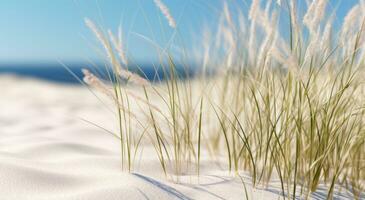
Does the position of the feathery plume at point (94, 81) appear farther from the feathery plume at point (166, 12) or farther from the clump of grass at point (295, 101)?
the feathery plume at point (166, 12)

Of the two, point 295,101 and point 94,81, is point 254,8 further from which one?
point 94,81

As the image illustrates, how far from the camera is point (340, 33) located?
5.98ft

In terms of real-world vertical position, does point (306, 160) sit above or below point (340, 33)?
below

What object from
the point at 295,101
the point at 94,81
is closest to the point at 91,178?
the point at 94,81

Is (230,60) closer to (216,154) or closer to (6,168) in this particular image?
(216,154)

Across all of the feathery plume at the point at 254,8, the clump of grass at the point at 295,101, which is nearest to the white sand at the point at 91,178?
the clump of grass at the point at 295,101

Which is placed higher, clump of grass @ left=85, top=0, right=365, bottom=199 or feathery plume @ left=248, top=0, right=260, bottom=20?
feathery plume @ left=248, top=0, right=260, bottom=20

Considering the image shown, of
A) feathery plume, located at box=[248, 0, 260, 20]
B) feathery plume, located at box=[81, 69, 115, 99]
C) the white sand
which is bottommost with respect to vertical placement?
the white sand

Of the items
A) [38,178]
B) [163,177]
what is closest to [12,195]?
[38,178]

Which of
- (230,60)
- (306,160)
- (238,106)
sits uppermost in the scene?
(230,60)

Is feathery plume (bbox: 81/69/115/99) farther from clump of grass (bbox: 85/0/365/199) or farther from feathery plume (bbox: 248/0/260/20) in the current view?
feathery plume (bbox: 248/0/260/20)

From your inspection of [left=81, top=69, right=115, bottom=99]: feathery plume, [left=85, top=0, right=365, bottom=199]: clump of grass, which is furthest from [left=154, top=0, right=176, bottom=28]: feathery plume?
[left=81, top=69, right=115, bottom=99]: feathery plume

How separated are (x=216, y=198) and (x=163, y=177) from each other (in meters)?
0.30

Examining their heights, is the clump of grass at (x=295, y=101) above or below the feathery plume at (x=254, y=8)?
below
